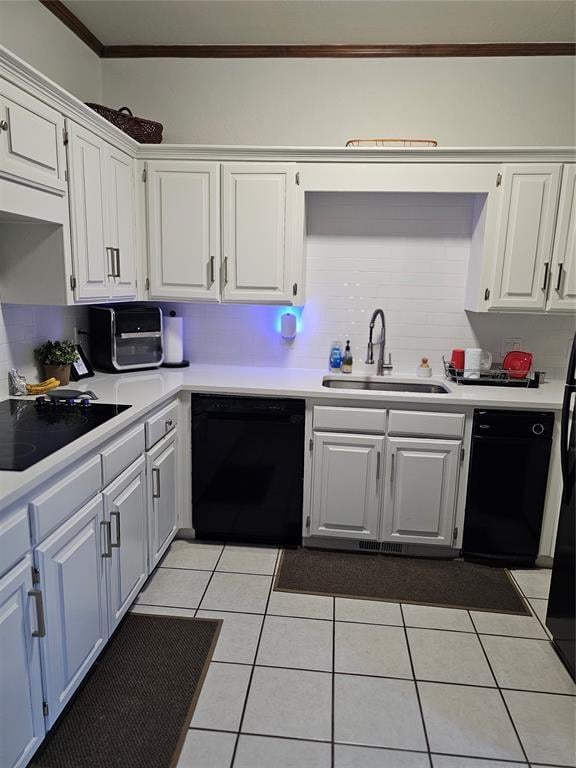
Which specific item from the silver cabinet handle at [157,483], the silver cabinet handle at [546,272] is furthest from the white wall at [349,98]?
the silver cabinet handle at [157,483]

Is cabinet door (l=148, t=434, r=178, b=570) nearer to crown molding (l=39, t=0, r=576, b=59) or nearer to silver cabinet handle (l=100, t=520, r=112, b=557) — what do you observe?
silver cabinet handle (l=100, t=520, r=112, b=557)

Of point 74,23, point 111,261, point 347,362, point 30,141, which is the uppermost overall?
point 74,23

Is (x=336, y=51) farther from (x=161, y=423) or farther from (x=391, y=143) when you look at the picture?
(x=161, y=423)

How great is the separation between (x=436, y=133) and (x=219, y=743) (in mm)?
3197

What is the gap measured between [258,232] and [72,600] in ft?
6.71

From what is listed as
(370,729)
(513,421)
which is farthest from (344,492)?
(370,729)

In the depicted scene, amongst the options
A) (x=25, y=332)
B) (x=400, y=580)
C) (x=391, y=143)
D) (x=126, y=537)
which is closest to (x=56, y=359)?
(x=25, y=332)

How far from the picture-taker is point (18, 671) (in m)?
1.38

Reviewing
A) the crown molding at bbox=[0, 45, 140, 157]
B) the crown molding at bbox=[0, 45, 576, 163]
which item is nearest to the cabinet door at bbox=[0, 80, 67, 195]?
the crown molding at bbox=[0, 45, 140, 157]

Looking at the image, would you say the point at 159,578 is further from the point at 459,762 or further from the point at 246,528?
the point at 459,762

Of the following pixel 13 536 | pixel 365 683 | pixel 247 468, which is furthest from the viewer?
pixel 247 468

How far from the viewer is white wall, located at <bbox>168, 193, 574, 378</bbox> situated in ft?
10.2

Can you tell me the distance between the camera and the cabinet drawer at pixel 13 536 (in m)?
1.31

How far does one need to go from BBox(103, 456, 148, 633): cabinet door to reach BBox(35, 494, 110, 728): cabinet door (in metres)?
0.07
